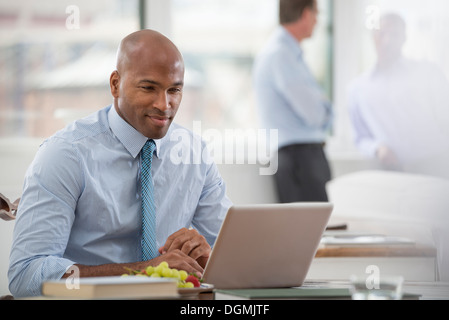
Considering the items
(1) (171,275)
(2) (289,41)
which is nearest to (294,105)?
(2) (289,41)

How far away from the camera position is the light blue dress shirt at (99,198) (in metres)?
1.61

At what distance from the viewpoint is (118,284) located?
41.4 inches

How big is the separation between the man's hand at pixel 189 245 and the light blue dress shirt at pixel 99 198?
0.21 m

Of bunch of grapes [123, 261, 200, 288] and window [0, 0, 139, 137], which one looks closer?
bunch of grapes [123, 261, 200, 288]

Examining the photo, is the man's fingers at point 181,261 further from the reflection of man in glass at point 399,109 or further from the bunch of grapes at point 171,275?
the reflection of man in glass at point 399,109

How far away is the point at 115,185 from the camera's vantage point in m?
1.79

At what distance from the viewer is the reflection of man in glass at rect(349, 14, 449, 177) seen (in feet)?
13.7

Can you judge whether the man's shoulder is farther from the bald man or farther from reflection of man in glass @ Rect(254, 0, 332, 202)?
reflection of man in glass @ Rect(254, 0, 332, 202)

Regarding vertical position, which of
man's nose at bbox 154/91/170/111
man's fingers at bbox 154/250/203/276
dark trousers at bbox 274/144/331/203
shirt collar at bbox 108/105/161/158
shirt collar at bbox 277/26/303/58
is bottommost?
dark trousers at bbox 274/144/331/203

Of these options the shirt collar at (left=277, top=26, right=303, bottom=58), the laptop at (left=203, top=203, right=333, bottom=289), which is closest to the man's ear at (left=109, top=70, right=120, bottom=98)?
the laptop at (left=203, top=203, right=333, bottom=289)

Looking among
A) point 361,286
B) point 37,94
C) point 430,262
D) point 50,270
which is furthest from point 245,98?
point 361,286

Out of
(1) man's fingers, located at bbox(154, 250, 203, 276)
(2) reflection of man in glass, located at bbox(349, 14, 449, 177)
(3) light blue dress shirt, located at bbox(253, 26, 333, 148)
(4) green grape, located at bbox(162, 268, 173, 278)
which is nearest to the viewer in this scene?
(4) green grape, located at bbox(162, 268, 173, 278)

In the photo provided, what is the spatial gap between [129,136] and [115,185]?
0.13 metres

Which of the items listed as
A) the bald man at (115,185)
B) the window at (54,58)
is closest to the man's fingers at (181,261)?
the bald man at (115,185)
